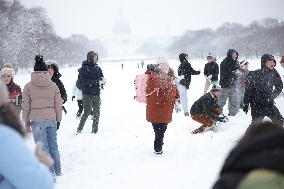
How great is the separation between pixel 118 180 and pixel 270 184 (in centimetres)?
526

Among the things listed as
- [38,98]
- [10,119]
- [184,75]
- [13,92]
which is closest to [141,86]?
[38,98]

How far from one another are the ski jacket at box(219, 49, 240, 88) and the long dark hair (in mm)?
10138

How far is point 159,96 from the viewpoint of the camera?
26.7ft

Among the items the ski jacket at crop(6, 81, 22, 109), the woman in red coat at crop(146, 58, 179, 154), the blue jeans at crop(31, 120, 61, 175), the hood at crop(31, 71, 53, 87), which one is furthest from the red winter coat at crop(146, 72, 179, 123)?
the ski jacket at crop(6, 81, 22, 109)

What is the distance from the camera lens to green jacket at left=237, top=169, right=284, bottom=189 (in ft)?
5.95

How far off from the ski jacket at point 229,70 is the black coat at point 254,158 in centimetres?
1051

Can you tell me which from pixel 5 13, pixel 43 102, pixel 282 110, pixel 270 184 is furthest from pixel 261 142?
pixel 5 13

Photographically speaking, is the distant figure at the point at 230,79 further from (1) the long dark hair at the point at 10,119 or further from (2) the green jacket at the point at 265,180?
(2) the green jacket at the point at 265,180

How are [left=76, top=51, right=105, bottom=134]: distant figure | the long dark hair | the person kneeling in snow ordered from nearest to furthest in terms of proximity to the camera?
the long dark hair
the person kneeling in snow
[left=76, top=51, right=105, bottom=134]: distant figure

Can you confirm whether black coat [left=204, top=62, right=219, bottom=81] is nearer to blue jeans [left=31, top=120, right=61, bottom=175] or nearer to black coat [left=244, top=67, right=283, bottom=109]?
black coat [left=244, top=67, right=283, bottom=109]

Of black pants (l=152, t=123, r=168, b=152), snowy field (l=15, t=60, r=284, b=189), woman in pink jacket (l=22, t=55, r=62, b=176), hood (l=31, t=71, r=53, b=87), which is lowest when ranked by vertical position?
snowy field (l=15, t=60, r=284, b=189)

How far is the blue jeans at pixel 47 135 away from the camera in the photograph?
6707mm

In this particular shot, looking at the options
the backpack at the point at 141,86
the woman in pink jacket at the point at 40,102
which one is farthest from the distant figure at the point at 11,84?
the backpack at the point at 141,86

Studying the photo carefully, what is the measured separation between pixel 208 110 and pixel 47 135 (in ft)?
14.0
